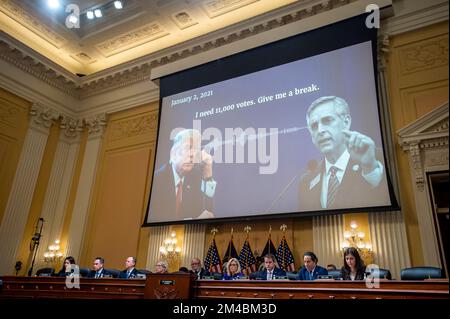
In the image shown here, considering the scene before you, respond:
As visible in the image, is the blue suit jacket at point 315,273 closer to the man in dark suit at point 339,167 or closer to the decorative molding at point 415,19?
the man in dark suit at point 339,167

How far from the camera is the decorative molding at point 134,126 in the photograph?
876cm

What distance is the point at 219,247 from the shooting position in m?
6.71

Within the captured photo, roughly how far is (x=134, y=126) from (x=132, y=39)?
231 centimetres

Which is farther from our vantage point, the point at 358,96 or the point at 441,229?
the point at 358,96

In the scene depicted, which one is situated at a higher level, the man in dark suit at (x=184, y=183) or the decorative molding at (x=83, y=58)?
the decorative molding at (x=83, y=58)

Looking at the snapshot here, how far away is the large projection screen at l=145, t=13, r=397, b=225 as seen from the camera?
18.2 ft

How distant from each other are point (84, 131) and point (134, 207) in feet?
10.6

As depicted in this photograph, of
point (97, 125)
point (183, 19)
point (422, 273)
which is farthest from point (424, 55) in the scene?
point (97, 125)

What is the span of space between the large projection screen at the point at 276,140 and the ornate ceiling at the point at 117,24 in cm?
142

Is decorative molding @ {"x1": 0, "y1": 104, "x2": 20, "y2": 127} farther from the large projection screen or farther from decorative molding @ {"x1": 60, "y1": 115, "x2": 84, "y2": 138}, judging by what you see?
the large projection screen

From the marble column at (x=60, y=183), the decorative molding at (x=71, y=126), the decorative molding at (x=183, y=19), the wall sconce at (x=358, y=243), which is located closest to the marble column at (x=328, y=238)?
the wall sconce at (x=358, y=243)
